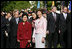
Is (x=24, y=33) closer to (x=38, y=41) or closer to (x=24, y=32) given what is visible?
(x=24, y=32)

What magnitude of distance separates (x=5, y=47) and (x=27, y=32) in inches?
47.0

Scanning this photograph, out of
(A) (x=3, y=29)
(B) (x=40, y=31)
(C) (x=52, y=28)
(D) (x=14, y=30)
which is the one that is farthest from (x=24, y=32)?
(C) (x=52, y=28)

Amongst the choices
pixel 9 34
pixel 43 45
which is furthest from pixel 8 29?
pixel 43 45

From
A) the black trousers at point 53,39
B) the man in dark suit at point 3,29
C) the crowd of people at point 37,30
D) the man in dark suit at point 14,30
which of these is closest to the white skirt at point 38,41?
the crowd of people at point 37,30

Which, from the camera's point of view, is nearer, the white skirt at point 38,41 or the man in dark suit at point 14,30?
the white skirt at point 38,41

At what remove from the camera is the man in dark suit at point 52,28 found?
29.5 ft

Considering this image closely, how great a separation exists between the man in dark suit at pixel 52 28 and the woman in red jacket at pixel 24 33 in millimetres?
735

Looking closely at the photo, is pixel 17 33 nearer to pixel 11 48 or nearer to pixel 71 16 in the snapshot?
pixel 11 48

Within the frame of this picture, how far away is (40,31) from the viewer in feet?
29.4

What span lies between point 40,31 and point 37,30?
13 centimetres

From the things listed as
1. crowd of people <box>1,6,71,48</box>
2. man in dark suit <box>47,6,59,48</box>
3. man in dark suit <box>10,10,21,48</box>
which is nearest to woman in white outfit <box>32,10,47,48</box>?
crowd of people <box>1,6,71,48</box>

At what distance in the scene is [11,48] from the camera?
939 centimetres

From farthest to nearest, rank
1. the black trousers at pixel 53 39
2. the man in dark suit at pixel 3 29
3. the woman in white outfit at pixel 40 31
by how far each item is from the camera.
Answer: the man in dark suit at pixel 3 29 < the black trousers at pixel 53 39 < the woman in white outfit at pixel 40 31

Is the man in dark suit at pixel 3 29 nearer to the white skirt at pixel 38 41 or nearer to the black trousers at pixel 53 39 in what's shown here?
the white skirt at pixel 38 41
